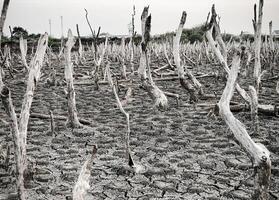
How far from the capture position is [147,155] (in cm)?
363

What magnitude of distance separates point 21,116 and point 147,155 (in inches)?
62.2

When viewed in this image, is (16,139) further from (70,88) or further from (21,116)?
(70,88)

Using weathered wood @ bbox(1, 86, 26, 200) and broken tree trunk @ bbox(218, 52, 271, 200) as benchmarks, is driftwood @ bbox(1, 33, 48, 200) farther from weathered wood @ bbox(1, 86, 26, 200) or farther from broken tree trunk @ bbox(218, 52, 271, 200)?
broken tree trunk @ bbox(218, 52, 271, 200)

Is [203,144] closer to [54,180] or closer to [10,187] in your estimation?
[54,180]

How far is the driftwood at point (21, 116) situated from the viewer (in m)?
2.15

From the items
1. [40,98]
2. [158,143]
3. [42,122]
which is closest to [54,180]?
[158,143]

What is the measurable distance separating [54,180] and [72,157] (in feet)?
1.93

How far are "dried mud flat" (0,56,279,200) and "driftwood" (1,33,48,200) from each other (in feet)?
1.60

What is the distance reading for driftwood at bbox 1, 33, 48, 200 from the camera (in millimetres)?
2150

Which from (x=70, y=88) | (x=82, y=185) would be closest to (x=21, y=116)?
(x=82, y=185)

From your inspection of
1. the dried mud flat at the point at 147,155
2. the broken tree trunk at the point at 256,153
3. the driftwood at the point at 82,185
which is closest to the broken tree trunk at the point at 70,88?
the dried mud flat at the point at 147,155

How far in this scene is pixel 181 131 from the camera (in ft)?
14.7

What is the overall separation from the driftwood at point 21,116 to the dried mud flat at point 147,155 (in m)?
0.49

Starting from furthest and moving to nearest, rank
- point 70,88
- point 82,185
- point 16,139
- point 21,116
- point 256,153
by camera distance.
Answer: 1. point 70,88
2. point 21,116
3. point 16,139
4. point 256,153
5. point 82,185
